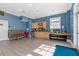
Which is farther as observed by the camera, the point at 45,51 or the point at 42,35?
the point at 42,35

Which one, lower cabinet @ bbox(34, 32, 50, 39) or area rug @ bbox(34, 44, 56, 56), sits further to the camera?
lower cabinet @ bbox(34, 32, 50, 39)

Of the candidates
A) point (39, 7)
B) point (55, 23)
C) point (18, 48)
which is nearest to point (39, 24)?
point (55, 23)

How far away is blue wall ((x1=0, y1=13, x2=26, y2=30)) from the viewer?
691 centimetres

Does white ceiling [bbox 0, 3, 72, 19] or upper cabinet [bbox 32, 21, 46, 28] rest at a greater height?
white ceiling [bbox 0, 3, 72, 19]

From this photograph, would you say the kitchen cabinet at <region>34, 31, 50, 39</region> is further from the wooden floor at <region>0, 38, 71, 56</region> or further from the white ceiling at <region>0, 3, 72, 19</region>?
the wooden floor at <region>0, 38, 71, 56</region>

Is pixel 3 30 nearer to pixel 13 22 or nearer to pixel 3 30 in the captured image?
pixel 3 30

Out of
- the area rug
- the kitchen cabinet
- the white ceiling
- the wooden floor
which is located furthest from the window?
the area rug

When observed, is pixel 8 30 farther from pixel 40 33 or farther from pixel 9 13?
pixel 40 33

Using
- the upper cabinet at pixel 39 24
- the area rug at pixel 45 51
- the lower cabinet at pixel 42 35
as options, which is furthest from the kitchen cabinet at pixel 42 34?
the area rug at pixel 45 51

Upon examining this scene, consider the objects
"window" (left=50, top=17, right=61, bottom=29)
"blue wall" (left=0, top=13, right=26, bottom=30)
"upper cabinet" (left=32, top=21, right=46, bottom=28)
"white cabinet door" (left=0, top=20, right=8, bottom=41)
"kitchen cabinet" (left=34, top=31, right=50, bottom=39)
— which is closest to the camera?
"white cabinet door" (left=0, top=20, right=8, bottom=41)

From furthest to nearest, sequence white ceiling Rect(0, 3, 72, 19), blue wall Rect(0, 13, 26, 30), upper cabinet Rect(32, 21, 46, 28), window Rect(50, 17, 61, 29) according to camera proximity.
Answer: upper cabinet Rect(32, 21, 46, 28) → blue wall Rect(0, 13, 26, 30) → window Rect(50, 17, 61, 29) → white ceiling Rect(0, 3, 72, 19)

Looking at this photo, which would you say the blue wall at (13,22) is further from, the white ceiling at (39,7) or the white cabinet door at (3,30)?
the white ceiling at (39,7)

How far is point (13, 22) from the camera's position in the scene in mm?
7484

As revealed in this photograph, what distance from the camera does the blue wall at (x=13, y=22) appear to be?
6.91m
